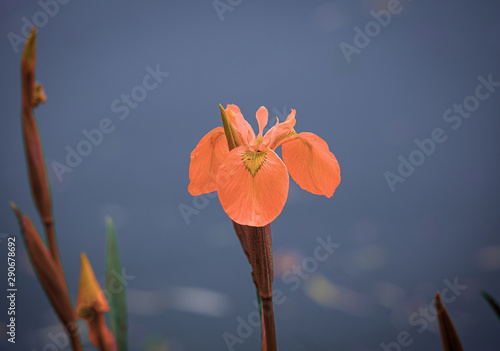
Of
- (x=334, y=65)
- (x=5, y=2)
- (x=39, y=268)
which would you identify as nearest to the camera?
(x=39, y=268)

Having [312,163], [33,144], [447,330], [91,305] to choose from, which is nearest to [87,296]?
[91,305]

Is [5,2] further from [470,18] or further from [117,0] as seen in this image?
[470,18]

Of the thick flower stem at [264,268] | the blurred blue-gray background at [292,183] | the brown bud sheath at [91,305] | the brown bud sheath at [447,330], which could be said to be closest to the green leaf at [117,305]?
the brown bud sheath at [91,305]

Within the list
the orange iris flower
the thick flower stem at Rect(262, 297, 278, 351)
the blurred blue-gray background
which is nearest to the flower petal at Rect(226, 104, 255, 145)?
the orange iris flower

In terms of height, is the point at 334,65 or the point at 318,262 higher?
the point at 334,65

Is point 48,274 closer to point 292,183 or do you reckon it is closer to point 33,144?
point 33,144

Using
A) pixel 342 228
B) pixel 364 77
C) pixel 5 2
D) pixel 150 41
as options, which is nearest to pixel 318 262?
pixel 342 228

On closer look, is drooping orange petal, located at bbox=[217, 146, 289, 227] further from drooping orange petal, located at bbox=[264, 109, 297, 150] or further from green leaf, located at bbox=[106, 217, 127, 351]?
green leaf, located at bbox=[106, 217, 127, 351]
